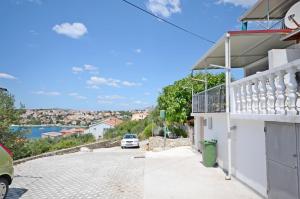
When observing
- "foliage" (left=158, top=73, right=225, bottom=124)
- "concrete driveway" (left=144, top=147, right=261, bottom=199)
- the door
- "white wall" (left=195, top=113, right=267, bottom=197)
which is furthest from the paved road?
"foliage" (left=158, top=73, right=225, bottom=124)

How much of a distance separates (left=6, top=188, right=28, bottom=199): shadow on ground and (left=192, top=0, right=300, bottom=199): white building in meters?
6.90

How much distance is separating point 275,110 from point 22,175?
10.4m

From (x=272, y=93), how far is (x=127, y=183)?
6052mm

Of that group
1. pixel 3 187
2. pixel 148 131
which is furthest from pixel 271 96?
pixel 148 131

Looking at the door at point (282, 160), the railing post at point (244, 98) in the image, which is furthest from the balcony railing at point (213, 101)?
the door at point (282, 160)

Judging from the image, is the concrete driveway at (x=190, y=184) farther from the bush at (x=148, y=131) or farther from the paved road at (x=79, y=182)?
the bush at (x=148, y=131)

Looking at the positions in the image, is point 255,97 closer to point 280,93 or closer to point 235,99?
point 280,93

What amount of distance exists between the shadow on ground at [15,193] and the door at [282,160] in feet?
22.9

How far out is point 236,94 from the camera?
9.71 metres

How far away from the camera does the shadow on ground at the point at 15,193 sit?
28.2ft

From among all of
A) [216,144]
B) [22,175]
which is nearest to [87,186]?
[22,175]

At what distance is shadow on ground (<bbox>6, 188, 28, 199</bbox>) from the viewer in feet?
28.2

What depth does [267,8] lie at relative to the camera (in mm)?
11992

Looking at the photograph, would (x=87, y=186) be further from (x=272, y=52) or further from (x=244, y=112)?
(x=272, y=52)
